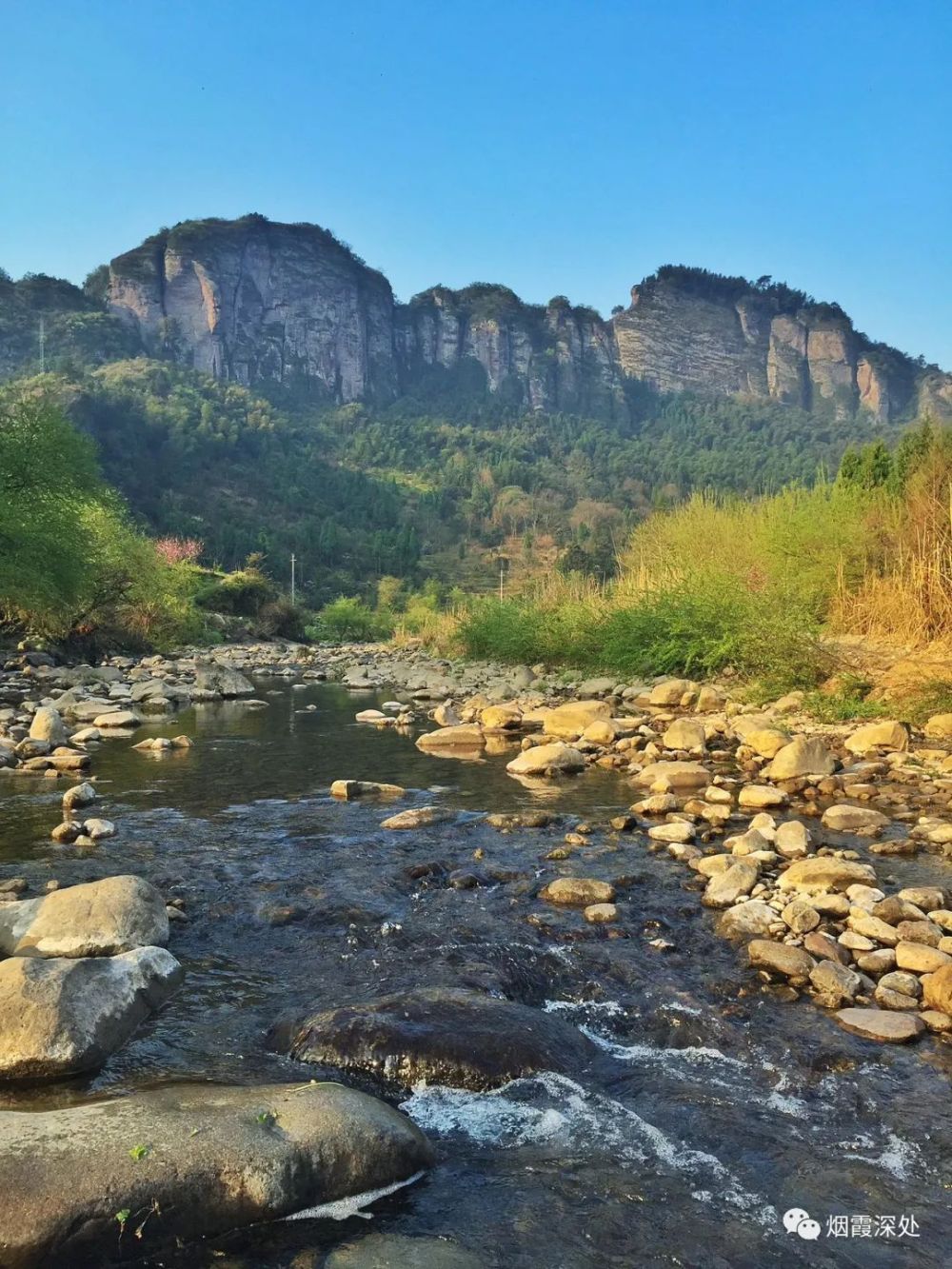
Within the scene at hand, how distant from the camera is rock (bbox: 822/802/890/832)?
6.74 m

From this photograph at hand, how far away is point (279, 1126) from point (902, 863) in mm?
4886

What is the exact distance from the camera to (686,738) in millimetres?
10242

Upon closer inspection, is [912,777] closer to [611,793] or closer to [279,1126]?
[611,793]

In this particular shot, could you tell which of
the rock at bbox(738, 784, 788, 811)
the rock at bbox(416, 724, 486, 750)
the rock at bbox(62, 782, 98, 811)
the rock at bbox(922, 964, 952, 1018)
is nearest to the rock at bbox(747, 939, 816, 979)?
the rock at bbox(922, 964, 952, 1018)

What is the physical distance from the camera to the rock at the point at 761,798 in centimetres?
754

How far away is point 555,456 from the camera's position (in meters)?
118

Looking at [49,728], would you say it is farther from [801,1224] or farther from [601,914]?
A: [801,1224]

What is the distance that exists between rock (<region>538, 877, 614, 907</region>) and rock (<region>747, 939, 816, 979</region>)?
1.05 metres

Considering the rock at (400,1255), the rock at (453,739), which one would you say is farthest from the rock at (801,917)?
the rock at (453,739)

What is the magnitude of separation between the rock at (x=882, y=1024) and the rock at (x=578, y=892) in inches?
66.8

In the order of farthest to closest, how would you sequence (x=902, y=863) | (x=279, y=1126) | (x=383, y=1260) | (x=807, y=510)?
(x=807, y=510), (x=902, y=863), (x=279, y=1126), (x=383, y=1260)

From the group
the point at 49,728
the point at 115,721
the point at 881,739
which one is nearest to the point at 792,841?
the point at 881,739

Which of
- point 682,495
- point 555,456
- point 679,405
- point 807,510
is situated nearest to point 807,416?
point 679,405

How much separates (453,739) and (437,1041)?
331 inches
